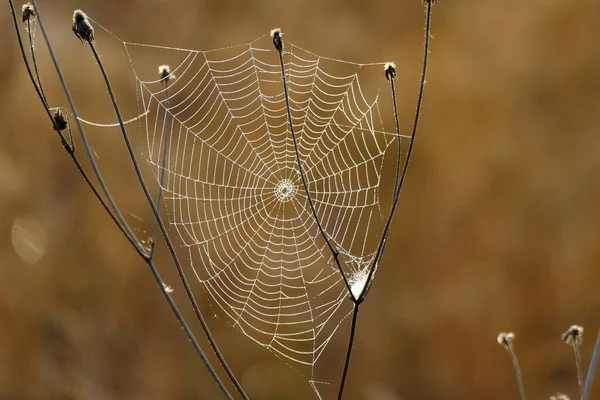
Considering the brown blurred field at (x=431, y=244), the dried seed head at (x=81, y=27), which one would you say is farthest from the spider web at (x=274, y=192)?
the dried seed head at (x=81, y=27)

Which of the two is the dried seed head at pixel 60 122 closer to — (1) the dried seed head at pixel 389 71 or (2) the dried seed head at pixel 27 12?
(2) the dried seed head at pixel 27 12

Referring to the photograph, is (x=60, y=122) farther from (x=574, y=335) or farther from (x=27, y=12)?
(x=574, y=335)

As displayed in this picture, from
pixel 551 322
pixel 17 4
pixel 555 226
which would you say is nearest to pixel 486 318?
pixel 551 322

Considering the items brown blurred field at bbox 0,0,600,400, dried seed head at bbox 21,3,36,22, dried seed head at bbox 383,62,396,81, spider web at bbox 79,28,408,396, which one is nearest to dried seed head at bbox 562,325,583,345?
dried seed head at bbox 383,62,396,81

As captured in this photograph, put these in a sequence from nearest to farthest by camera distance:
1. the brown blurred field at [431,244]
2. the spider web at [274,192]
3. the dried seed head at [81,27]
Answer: the dried seed head at [81,27] < the spider web at [274,192] < the brown blurred field at [431,244]

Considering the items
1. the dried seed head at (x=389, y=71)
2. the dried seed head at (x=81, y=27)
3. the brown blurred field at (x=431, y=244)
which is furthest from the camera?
the brown blurred field at (x=431, y=244)

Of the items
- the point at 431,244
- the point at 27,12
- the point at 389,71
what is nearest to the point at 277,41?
the point at 389,71

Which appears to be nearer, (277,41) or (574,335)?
(277,41)

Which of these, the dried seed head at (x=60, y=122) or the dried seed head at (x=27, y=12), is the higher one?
the dried seed head at (x=27, y=12)
